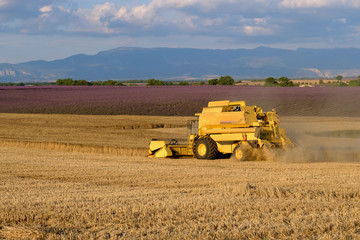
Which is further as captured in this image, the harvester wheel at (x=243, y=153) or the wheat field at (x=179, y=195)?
the harvester wheel at (x=243, y=153)

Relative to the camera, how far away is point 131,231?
701 centimetres

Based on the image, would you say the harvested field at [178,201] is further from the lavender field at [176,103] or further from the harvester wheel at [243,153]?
the lavender field at [176,103]

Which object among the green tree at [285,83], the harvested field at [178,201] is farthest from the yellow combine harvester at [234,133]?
the green tree at [285,83]

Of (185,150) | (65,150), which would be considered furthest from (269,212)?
(65,150)

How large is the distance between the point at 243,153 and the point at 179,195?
6526mm

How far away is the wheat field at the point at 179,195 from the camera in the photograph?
23.1 feet

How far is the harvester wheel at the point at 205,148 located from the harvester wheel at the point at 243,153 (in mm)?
785

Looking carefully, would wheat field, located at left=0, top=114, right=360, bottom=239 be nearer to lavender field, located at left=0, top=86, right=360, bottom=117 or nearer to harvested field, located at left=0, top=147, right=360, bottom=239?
harvested field, located at left=0, top=147, right=360, bottom=239

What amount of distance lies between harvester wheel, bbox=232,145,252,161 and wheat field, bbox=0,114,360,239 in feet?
0.99

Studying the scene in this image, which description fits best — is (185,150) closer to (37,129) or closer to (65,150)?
(65,150)

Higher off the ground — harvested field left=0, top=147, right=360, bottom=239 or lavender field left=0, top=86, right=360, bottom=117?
lavender field left=0, top=86, right=360, bottom=117

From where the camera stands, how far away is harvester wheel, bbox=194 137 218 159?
1648cm

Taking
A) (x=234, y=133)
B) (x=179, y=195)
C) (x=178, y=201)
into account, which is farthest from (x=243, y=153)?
(x=178, y=201)

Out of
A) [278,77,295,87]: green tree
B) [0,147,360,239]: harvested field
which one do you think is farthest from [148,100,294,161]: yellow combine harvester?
[278,77,295,87]: green tree
